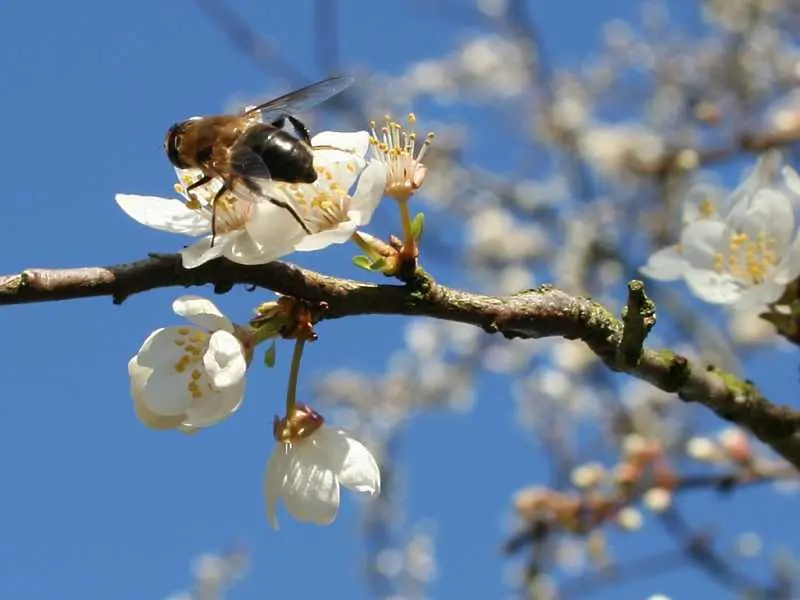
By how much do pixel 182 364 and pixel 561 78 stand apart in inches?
338

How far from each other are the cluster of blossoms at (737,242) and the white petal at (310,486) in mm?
842

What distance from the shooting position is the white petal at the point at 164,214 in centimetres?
166

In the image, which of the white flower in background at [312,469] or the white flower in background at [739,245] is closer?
the white flower in background at [312,469]

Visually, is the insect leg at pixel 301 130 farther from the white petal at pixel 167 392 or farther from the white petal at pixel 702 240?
the white petal at pixel 702 240

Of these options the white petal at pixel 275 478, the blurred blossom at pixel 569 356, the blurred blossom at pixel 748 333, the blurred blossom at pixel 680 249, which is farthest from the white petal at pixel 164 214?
the blurred blossom at pixel 748 333

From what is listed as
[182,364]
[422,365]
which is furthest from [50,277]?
[422,365]

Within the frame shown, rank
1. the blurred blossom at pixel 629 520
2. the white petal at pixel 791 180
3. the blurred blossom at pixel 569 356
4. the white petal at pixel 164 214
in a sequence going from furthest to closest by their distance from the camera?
the blurred blossom at pixel 569 356
the blurred blossom at pixel 629 520
the white petal at pixel 791 180
the white petal at pixel 164 214

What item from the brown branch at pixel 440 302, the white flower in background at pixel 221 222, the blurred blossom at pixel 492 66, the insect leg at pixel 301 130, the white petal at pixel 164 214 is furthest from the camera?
the blurred blossom at pixel 492 66

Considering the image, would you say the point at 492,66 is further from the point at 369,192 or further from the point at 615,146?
the point at 369,192

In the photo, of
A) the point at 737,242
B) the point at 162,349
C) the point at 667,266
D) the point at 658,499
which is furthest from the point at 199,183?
the point at 658,499

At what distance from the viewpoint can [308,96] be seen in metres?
2.08

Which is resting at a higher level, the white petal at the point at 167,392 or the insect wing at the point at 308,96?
the insect wing at the point at 308,96

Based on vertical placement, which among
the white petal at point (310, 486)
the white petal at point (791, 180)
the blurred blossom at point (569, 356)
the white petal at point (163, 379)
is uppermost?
the blurred blossom at point (569, 356)

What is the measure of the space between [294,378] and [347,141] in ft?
1.32
